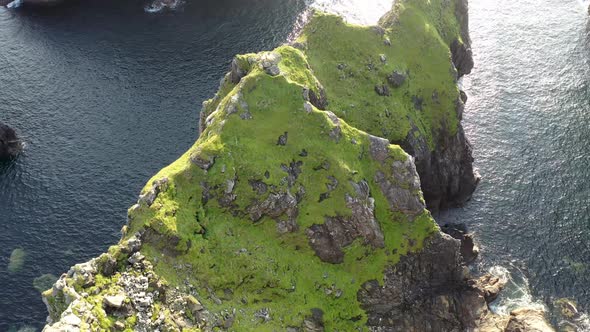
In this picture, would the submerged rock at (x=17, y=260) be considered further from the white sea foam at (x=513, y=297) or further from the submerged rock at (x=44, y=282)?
the white sea foam at (x=513, y=297)

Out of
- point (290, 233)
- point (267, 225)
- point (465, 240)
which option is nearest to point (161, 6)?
Result: point (267, 225)

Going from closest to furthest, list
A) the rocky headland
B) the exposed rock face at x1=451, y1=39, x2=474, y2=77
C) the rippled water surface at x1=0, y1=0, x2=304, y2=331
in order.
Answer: the rocky headland → the rippled water surface at x1=0, y1=0, x2=304, y2=331 → the exposed rock face at x1=451, y1=39, x2=474, y2=77

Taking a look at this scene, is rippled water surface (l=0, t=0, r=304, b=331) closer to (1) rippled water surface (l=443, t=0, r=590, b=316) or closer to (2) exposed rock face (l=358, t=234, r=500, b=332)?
(2) exposed rock face (l=358, t=234, r=500, b=332)

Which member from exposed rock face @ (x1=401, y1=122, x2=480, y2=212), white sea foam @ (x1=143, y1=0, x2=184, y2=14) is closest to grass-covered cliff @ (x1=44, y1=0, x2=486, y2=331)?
exposed rock face @ (x1=401, y1=122, x2=480, y2=212)

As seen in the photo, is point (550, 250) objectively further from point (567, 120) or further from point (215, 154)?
point (215, 154)

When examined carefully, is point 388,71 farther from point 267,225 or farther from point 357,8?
point 357,8

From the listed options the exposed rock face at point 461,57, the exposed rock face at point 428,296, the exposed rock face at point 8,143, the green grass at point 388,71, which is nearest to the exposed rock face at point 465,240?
the exposed rock face at point 428,296
